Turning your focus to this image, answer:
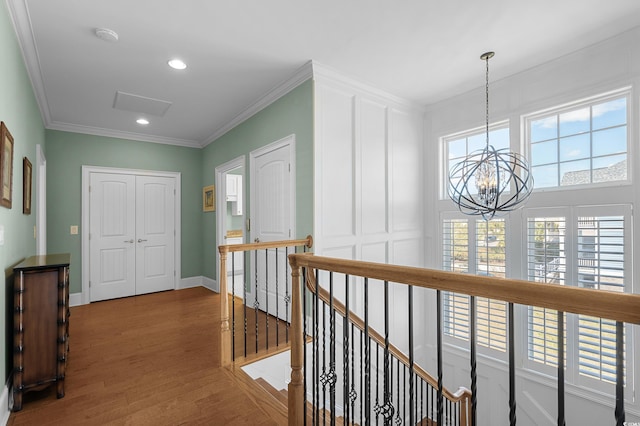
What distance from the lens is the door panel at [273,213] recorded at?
11.5 feet

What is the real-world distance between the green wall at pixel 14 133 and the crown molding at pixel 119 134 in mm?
1482

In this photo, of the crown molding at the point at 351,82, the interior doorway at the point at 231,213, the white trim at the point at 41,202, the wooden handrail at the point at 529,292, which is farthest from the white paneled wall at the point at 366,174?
the white trim at the point at 41,202

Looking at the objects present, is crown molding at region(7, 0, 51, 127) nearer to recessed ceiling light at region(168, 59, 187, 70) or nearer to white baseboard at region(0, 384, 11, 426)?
recessed ceiling light at region(168, 59, 187, 70)

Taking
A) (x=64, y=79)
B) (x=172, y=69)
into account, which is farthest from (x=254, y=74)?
(x=64, y=79)

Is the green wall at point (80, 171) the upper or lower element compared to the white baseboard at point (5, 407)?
upper

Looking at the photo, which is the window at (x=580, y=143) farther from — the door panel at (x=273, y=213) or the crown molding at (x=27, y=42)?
the crown molding at (x=27, y=42)

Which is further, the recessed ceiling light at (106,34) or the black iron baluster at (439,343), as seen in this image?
the recessed ceiling light at (106,34)

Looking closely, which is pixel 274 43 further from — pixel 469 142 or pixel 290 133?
pixel 469 142

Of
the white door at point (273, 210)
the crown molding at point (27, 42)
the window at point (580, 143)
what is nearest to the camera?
the crown molding at point (27, 42)

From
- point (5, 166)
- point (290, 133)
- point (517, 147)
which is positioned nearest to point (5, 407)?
point (5, 166)

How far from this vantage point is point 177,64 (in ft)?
9.59

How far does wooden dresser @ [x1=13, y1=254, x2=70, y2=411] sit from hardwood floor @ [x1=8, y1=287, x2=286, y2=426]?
178 mm

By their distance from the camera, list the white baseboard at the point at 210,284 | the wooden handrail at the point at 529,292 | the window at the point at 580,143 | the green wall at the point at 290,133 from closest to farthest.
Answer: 1. the wooden handrail at the point at 529,292
2. the window at the point at 580,143
3. the green wall at the point at 290,133
4. the white baseboard at the point at 210,284

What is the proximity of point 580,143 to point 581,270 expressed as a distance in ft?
3.95
